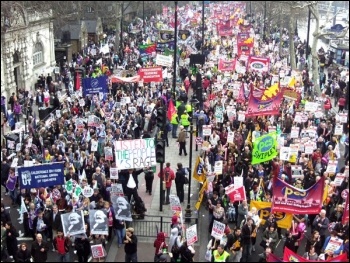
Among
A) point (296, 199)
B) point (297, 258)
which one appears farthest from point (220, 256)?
point (296, 199)

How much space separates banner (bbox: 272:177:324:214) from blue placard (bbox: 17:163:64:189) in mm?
5985

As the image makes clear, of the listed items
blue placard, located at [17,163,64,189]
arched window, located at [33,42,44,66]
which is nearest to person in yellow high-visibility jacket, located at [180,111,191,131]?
blue placard, located at [17,163,64,189]

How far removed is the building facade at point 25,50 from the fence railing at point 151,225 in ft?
56.9

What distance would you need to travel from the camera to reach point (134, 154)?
677 inches

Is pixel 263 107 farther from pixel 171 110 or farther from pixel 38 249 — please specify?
pixel 38 249

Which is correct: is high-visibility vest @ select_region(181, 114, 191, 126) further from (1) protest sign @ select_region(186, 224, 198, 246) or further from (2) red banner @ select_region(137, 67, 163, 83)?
(1) protest sign @ select_region(186, 224, 198, 246)

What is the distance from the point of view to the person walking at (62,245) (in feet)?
46.6

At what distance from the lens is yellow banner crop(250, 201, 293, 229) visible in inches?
599

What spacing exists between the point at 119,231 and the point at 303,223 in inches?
193

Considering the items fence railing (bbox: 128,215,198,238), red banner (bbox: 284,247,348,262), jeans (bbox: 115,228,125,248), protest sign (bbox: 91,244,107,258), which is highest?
red banner (bbox: 284,247,348,262)

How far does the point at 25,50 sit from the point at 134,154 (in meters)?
22.5

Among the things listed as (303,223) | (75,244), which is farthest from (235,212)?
(75,244)

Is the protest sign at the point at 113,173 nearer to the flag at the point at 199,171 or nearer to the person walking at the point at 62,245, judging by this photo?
the flag at the point at 199,171

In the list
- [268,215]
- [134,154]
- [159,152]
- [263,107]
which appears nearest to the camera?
[268,215]
